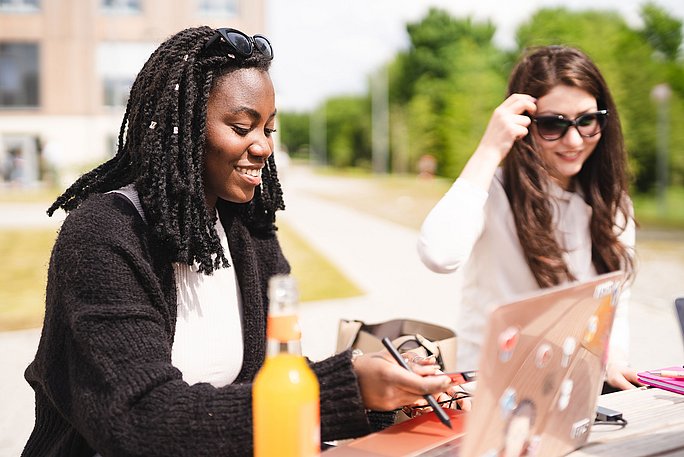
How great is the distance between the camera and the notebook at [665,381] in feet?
5.67

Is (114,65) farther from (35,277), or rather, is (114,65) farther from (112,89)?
(35,277)

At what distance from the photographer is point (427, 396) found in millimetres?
1268

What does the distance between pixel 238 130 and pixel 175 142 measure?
0.48 ft

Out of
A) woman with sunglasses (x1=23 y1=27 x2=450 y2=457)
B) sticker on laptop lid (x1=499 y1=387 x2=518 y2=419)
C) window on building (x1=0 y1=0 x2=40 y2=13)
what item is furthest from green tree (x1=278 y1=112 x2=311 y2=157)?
sticker on laptop lid (x1=499 y1=387 x2=518 y2=419)

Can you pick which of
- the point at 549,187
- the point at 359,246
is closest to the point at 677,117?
the point at 359,246

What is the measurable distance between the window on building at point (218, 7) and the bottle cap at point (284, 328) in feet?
97.9

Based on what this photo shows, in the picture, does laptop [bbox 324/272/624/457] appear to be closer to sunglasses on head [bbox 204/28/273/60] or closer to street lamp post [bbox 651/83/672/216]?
sunglasses on head [bbox 204/28/273/60]

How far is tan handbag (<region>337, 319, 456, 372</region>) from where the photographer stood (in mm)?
2082

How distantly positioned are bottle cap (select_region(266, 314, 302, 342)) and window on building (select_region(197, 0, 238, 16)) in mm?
29842

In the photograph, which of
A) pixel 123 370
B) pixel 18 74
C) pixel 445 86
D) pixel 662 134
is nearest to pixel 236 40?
pixel 123 370

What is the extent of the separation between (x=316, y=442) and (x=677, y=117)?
19.3 meters

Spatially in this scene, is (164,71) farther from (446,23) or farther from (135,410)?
(446,23)

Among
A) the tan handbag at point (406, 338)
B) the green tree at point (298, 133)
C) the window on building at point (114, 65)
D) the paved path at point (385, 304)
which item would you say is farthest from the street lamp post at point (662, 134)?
the green tree at point (298, 133)

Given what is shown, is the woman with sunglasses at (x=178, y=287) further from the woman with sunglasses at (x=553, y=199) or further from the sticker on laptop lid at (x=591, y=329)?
the woman with sunglasses at (x=553, y=199)
